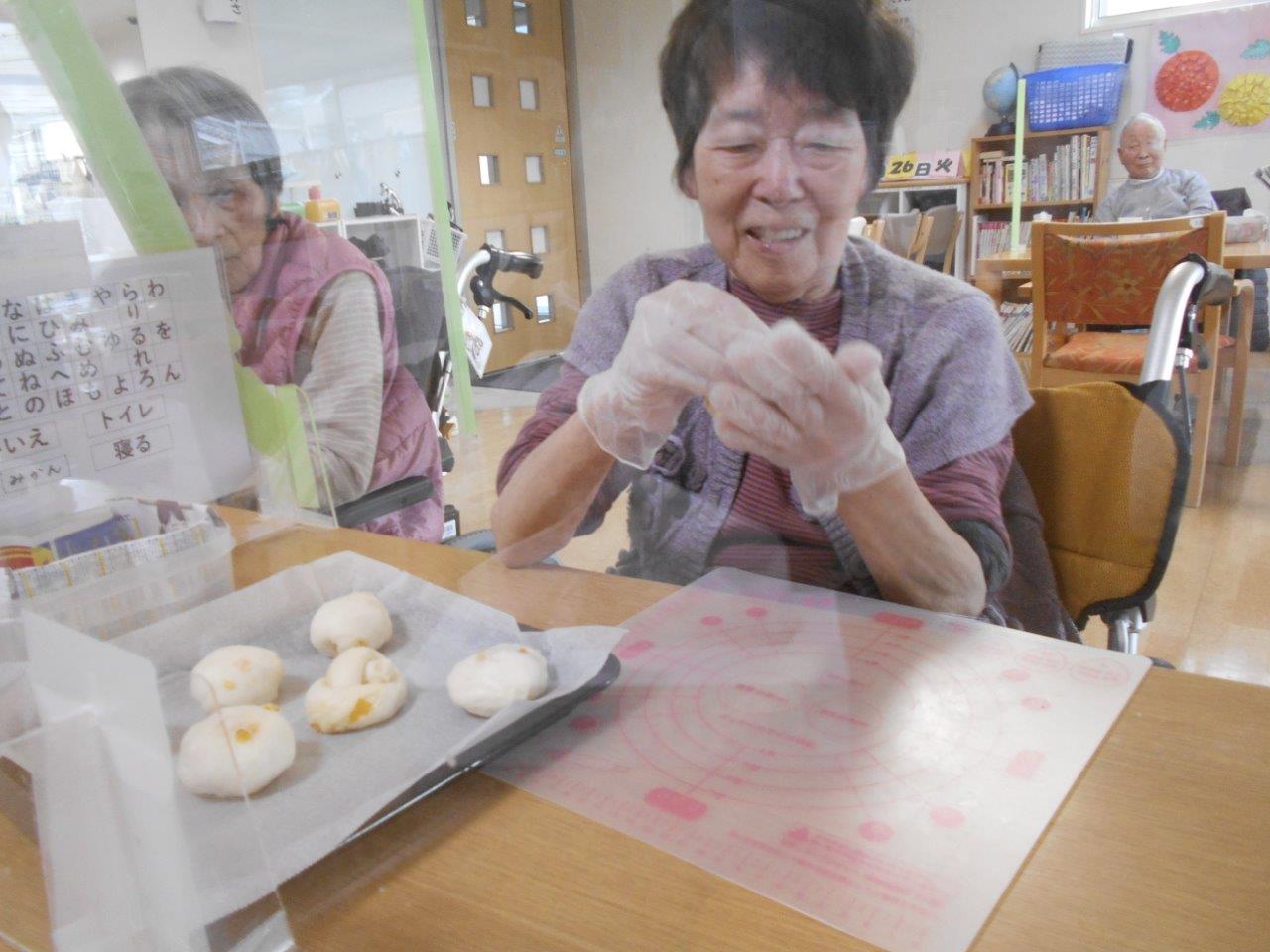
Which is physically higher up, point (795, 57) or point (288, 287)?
point (795, 57)

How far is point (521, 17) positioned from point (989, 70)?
0.94ft

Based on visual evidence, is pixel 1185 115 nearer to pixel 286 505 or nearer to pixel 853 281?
pixel 853 281

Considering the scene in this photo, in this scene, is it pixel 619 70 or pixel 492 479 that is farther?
pixel 492 479

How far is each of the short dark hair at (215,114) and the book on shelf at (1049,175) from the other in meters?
0.49

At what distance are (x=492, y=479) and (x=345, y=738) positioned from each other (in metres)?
0.30

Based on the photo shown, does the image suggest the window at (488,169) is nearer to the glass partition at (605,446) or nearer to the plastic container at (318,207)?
the glass partition at (605,446)

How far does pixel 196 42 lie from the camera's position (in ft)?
2.12

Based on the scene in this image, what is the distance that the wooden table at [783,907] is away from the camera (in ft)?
1.18

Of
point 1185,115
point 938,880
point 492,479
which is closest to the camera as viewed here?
point 938,880

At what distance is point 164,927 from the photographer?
16.8 inches

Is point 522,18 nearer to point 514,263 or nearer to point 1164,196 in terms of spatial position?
point 514,263

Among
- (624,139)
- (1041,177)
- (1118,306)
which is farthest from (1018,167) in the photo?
(624,139)

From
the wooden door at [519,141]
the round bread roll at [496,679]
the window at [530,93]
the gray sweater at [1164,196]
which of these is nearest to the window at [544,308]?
the wooden door at [519,141]

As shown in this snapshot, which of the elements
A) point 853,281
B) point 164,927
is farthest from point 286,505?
point 853,281
